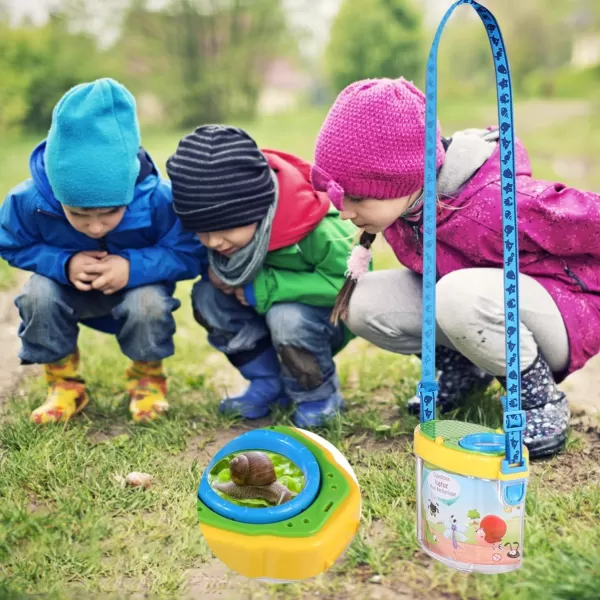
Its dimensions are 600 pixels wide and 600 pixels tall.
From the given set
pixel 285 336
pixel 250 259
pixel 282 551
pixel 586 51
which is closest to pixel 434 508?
pixel 282 551

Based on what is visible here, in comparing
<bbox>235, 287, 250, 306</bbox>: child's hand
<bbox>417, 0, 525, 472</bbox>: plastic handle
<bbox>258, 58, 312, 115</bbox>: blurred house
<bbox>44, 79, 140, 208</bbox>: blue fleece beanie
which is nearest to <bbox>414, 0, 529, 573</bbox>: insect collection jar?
<bbox>417, 0, 525, 472</bbox>: plastic handle

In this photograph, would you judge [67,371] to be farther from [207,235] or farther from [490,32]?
[490,32]

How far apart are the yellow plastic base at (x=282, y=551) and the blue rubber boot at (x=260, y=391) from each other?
0.79m

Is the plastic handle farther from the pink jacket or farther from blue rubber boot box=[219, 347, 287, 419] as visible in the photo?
blue rubber boot box=[219, 347, 287, 419]

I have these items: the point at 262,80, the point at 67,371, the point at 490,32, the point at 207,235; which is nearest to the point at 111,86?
the point at 207,235

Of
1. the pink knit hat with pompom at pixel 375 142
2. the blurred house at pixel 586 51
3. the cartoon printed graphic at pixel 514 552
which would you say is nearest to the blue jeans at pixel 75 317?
the pink knit hat with pompom at pixel 375 142

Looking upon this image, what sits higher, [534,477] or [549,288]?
[549,288]

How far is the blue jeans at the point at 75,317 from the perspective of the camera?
2484 millimetres

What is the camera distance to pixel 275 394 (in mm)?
2596

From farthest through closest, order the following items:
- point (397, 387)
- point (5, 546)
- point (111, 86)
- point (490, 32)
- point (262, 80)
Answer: point (262, 80)
point (397, 387)
point (111, 86)
point (5, 546)
point (490, 32)

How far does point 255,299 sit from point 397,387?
0.60 metres

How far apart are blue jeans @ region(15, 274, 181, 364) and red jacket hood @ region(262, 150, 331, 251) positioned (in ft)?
1.43

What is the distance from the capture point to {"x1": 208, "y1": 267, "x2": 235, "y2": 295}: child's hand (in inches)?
97.3

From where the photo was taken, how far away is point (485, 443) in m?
1.61
